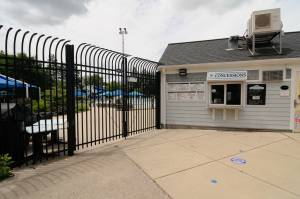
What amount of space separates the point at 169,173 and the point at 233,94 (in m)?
5.07

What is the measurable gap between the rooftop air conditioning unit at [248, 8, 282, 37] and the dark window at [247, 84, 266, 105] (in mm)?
2088

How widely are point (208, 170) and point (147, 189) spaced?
56.6 inches

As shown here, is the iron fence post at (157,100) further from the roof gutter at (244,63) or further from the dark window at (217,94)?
the dark window at (217,94)

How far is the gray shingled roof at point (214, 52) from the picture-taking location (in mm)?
7314

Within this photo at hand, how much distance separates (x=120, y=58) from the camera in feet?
20.6

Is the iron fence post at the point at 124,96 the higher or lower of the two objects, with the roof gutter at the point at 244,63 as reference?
lower

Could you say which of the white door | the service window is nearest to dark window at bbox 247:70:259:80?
the service window

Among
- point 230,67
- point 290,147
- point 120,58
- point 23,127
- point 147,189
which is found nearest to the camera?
point 147,189

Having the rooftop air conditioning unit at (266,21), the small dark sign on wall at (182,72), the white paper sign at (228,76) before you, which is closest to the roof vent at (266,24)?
the rooftop air conditioning unit at (266,21)

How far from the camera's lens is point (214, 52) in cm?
856

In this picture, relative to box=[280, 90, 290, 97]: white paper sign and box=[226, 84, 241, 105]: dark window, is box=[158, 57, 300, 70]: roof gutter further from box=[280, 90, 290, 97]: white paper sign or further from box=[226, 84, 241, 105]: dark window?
box=[280, 90, 290, 97]: white paper sign

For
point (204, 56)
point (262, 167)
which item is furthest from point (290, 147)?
point (204, 56)

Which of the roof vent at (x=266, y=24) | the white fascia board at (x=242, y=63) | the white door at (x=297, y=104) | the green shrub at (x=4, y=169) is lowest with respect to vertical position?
the green shrub at (x=4, y=169)

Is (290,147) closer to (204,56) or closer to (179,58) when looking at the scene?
(204,56)
